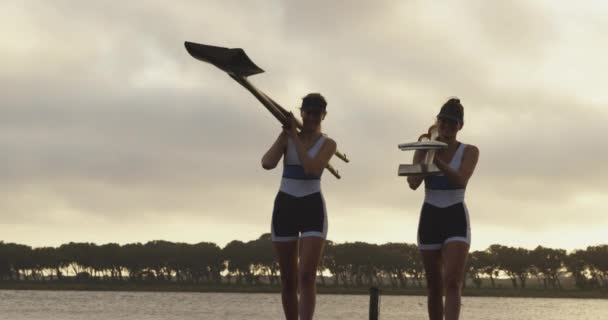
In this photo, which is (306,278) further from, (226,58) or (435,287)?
(226,58)

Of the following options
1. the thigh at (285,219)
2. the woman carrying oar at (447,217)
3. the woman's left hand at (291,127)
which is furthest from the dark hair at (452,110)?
the thigh at (285,219)

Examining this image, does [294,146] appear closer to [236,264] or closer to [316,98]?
[316,98]

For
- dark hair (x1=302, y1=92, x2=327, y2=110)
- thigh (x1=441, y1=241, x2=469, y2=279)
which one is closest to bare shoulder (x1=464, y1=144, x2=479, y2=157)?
thigh (x1=441, y1=241, x2=469, y2=279)

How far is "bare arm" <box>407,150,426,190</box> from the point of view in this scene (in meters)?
10.7

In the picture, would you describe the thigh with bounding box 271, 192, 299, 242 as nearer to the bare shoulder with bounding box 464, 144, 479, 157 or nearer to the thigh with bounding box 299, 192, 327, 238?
the thigh with bounding box 299, 192, 327, 238

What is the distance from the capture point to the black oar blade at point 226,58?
399 inches

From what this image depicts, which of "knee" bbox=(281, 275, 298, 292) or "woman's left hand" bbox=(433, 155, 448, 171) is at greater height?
"woman's left hand" bbox=(433, 155, 448, 171)

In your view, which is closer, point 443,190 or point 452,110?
point 452,110

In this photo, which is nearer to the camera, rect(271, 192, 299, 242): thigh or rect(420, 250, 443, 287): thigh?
rect(271, 192, 299, 242): thigh

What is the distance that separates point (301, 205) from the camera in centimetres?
1051

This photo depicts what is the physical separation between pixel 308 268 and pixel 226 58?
2417 millimetres

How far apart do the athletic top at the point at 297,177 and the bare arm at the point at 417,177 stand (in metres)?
1.04

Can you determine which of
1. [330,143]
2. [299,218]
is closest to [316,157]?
[330,143]

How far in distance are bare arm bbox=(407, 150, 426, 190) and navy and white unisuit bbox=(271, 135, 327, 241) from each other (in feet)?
3.38
